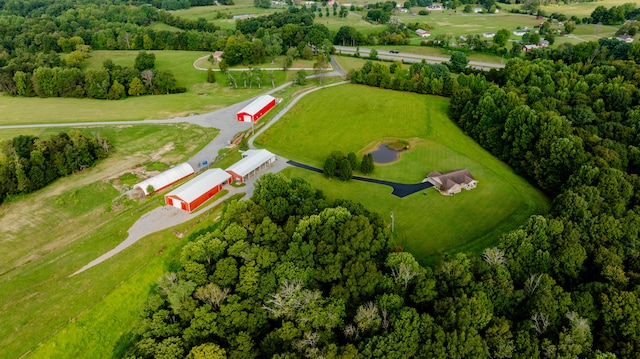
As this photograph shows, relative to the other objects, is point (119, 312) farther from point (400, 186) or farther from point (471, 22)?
point (471, 22)

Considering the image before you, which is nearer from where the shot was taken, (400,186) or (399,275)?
(399,275)

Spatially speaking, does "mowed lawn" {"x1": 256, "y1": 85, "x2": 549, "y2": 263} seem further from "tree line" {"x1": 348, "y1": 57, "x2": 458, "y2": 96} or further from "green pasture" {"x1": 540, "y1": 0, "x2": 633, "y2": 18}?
"green pasture" {"x1": 540, "y1": 0, "x2": 633, "y2": 18}

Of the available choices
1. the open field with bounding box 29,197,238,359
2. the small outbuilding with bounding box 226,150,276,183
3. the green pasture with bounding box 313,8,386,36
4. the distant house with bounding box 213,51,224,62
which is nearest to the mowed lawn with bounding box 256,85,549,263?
the small outbuilding with bounding box 226,150,276,183

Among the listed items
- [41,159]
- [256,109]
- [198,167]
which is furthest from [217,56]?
[41,159]

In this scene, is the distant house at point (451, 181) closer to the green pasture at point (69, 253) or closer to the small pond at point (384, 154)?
the small pond at point (384, 154)

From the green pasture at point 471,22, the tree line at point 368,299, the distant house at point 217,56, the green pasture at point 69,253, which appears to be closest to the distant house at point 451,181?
the tree line at point 368,299

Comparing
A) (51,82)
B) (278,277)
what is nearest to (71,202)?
(278,277)
